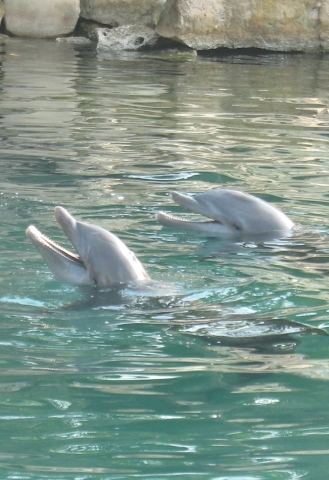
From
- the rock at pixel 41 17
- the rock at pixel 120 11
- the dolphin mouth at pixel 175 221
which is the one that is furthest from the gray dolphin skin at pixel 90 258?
the rock at pixel 120 11

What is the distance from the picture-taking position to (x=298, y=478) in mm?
2900

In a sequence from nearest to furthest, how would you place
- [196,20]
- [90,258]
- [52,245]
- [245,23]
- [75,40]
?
1. [90,258]
2. [52,245]
3. [196,20]
4. [245,23]
5. [75,40]

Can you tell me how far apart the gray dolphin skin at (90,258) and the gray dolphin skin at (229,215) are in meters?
1.42

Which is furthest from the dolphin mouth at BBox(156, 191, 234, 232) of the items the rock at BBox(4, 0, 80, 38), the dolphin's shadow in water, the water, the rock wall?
the rock at BBox(4, 0, 80, 38)

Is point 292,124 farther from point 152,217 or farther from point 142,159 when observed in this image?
point 152,217

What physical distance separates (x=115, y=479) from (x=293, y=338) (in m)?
1.61

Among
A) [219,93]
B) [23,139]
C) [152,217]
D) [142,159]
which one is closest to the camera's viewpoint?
[152,217]

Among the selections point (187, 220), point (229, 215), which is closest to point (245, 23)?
point (187, 220)

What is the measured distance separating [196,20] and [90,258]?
14302 mm

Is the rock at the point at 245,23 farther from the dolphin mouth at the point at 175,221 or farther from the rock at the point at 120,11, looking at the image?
the dolphin mouth at the point at 175,221

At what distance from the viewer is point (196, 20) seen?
1864cm

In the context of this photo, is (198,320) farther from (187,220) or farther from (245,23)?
(245,23)

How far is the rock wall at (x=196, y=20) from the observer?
18734 millimetres

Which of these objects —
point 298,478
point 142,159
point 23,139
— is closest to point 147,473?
point 298,478
